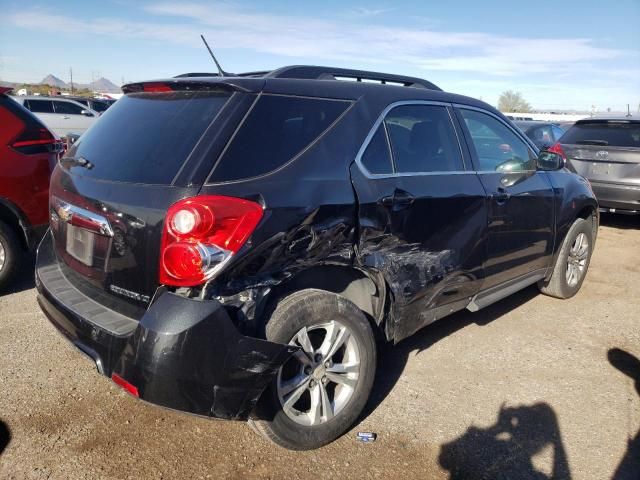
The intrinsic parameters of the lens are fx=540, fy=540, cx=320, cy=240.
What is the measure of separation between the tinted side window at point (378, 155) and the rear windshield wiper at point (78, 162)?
1.43 m

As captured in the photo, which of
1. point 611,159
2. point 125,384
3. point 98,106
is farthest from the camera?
point 98,106

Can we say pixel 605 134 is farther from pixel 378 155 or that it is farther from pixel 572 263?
pixel 378 155

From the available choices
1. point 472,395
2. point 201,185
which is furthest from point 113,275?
point 472,395

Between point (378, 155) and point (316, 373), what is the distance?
121cm

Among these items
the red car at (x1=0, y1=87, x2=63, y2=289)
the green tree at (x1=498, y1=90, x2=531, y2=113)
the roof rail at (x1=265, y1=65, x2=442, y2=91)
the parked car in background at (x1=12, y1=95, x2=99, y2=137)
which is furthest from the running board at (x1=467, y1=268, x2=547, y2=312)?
the green tree at (x1=498, y1=90, x2=531, y2=113)

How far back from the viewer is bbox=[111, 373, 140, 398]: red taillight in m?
2.26

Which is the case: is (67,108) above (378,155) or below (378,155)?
below

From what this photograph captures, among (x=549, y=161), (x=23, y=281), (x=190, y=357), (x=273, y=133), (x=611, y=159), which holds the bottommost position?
(x=23, y=281)

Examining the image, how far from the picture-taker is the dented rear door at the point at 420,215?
2.87 meters

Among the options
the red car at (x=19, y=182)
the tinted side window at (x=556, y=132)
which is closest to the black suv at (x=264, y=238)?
the red car at (x=19, y=182)

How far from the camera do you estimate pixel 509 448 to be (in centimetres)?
284

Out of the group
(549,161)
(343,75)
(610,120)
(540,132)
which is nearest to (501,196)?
(549,161)

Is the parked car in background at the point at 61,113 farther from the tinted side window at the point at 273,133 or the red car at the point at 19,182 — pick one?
the tinted side window at the point at 273,133

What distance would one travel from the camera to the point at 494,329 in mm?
4367
